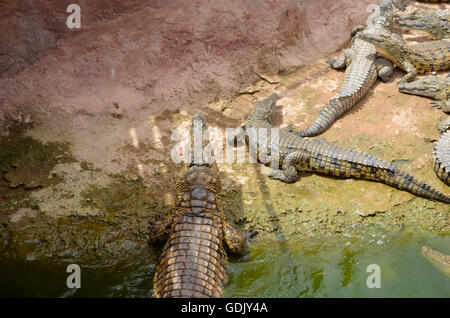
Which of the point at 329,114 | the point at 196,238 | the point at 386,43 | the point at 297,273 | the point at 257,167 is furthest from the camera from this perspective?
the point at 386,43

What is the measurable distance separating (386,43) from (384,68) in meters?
0.38

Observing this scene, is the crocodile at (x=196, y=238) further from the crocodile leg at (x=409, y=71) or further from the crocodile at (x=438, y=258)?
the crocodile leg at (x=409, y=71)

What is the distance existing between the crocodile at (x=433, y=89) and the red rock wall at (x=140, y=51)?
4.98ft

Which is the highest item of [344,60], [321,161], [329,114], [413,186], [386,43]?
[386,43]

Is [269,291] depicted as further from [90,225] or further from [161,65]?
[161,65]

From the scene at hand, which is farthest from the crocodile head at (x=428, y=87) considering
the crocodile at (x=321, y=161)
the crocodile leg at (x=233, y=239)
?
the crocodile leg at (x=233, y=239)

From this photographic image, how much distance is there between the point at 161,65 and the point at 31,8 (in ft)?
5.81

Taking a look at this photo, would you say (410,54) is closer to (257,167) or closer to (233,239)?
(257,167)

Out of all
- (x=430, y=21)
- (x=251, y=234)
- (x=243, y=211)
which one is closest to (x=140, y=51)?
(x=243, y=211)

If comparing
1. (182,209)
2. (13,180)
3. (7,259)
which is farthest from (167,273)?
(13,180)

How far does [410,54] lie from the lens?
20.5ft

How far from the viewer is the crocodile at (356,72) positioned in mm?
5414

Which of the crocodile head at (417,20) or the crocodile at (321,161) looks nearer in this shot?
the crocodile at (321,161)
